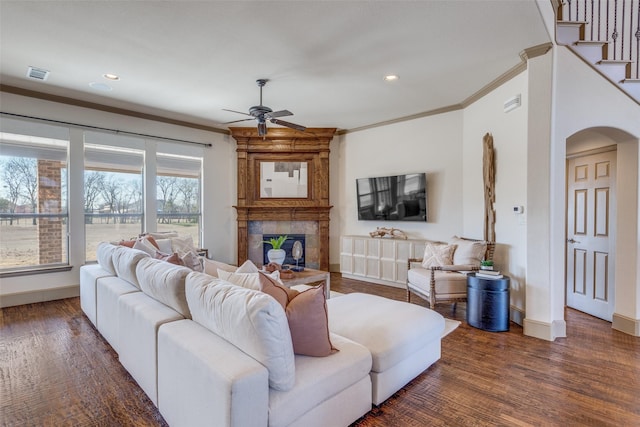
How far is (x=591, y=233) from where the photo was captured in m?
3.79

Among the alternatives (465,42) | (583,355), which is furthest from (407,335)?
(465,42)

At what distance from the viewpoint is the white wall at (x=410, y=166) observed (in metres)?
4.81

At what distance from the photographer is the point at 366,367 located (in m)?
1.85

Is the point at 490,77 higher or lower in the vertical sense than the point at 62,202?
higher

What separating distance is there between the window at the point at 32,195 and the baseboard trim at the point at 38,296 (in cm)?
36

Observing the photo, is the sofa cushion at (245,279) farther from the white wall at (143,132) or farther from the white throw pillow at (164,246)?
the white wall at (143,132)

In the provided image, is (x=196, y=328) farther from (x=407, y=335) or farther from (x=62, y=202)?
(x=62, y=202)

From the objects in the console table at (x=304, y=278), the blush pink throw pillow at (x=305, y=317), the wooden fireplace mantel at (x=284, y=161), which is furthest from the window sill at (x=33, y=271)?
the blush pink throw pillow at (x=305, y=317)

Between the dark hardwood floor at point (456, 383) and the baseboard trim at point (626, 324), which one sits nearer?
the dark hardwood floor at point (456, 383)

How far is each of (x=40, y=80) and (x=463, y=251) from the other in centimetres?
572

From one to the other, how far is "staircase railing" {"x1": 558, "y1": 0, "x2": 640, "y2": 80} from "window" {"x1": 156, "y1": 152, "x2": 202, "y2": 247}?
5871 mm

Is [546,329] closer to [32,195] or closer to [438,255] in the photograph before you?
[438,255]

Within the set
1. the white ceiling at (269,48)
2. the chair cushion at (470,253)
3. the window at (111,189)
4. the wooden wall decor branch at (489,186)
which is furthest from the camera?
the window at (111,189)

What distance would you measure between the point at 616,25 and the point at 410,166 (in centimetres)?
289
